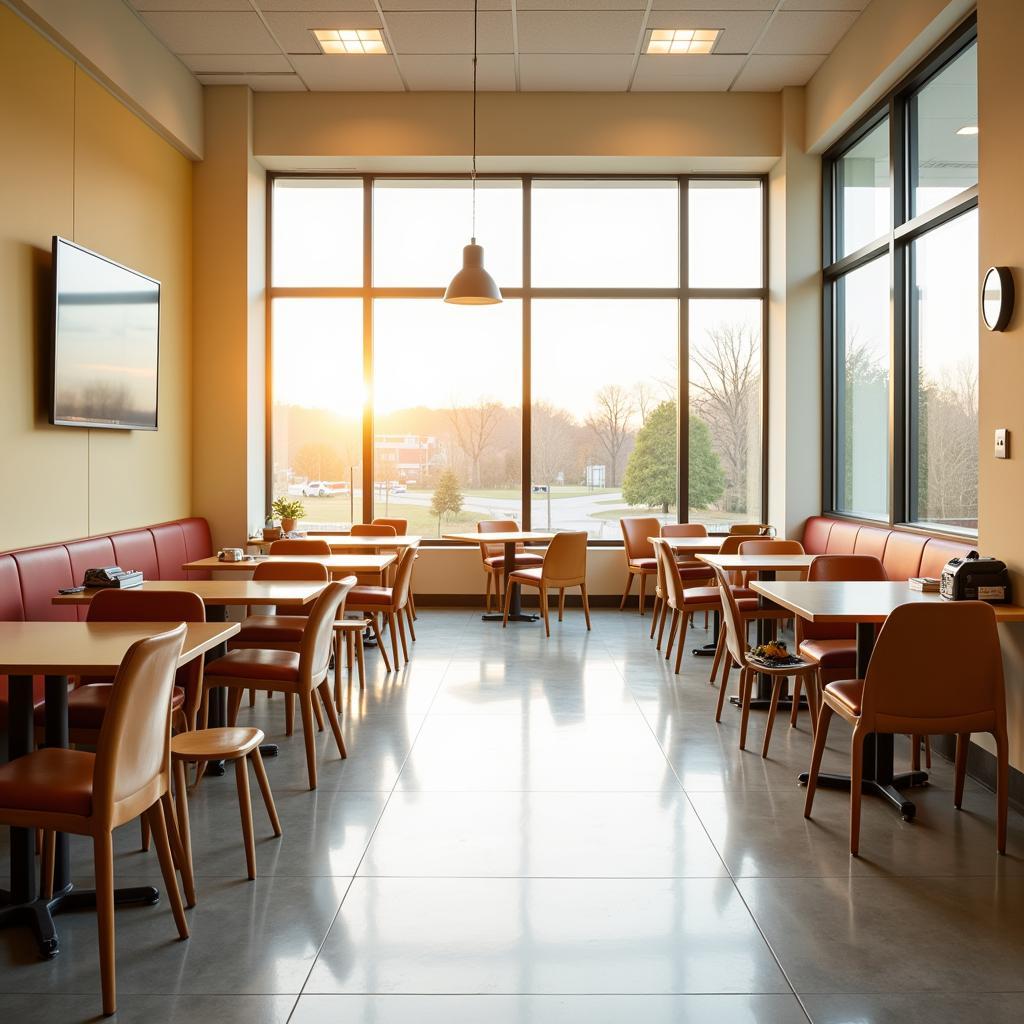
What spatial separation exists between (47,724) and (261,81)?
23.2ft

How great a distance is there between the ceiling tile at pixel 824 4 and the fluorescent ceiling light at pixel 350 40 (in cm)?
313

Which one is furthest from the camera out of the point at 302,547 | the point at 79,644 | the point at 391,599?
the point at 391,599

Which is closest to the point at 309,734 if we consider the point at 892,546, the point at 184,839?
the point at 184,839

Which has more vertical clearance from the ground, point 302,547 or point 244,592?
point 302,547

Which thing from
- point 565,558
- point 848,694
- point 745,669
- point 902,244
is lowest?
point 745,669

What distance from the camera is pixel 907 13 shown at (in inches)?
249

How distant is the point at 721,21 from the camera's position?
24.2 feet

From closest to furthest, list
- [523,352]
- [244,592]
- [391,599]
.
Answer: [244,592], [391,599], [523,352]

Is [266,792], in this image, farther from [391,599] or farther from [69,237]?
[69,237]

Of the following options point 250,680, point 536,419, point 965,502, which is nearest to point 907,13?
point 965,502

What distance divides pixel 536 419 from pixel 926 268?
4.13 meters

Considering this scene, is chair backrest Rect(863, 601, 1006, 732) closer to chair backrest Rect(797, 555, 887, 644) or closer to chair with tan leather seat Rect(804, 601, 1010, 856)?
chair with tan leather seat Rect(804, 601, 1010, 856)

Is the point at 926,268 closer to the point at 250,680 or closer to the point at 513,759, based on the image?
the point at 513,759

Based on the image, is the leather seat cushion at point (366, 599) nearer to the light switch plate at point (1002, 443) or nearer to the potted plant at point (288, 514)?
the potted plant at point (288, 514)
